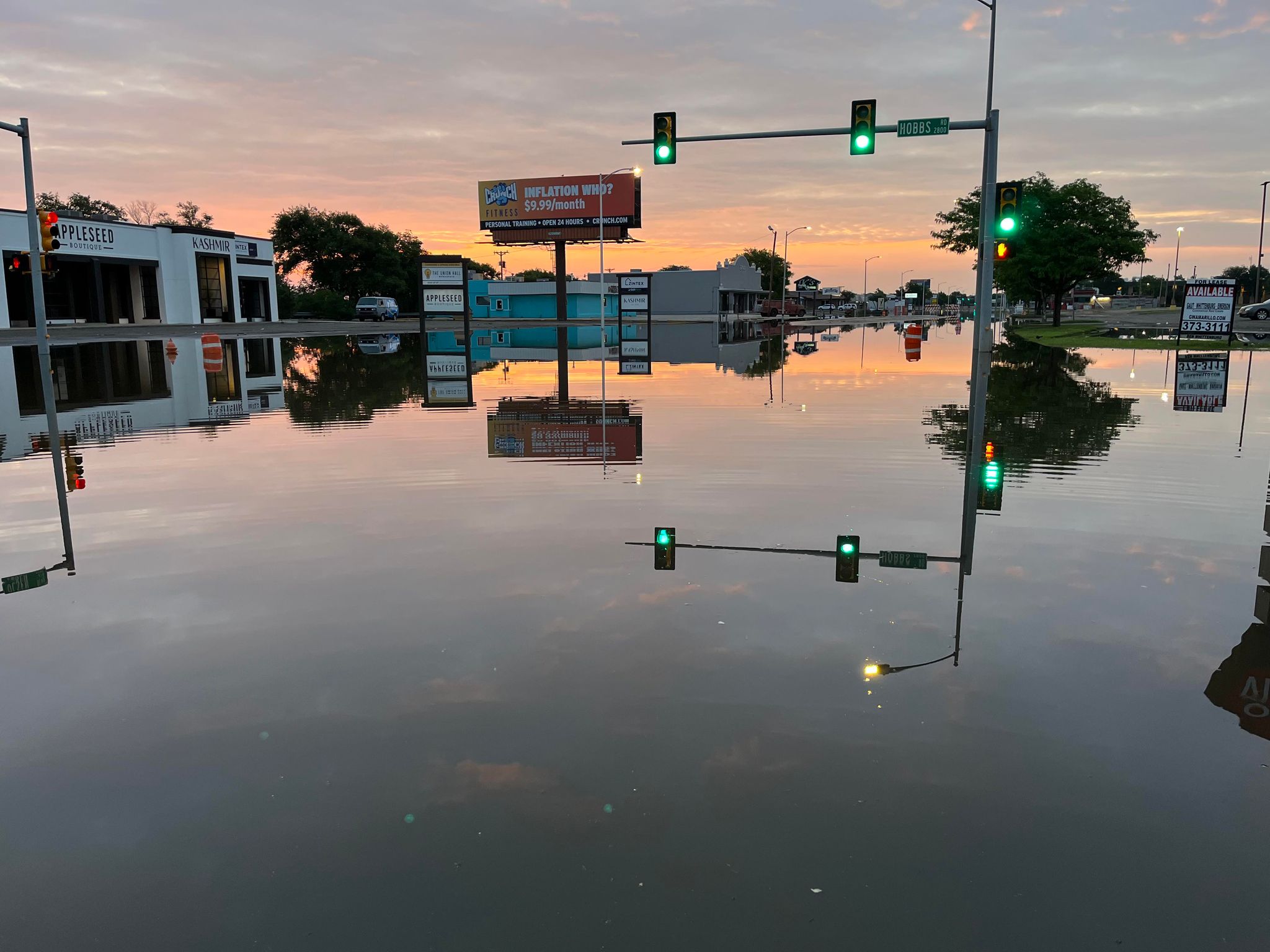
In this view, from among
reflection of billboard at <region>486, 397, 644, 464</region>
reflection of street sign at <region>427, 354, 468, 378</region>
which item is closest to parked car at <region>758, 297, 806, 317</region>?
reflection of street sign at <region>427, 354, 468, 378</region>

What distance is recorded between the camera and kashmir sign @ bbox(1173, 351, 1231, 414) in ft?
68.0

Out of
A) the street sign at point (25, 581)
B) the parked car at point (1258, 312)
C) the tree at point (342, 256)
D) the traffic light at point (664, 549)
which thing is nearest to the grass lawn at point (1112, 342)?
the parked car at point (1258, 312)

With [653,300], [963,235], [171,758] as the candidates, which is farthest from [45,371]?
[653,300]

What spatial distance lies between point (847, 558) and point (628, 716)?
3.89m

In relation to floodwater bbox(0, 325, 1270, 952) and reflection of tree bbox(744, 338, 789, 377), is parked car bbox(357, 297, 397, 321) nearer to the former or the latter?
reflection of tree bbox(744, 338, 789, 377)

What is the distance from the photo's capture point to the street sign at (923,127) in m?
23.2

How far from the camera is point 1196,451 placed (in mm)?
14656

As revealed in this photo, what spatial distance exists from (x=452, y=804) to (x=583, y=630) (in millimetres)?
2368

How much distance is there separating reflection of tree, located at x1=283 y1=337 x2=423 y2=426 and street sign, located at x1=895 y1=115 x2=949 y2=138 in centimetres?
1404

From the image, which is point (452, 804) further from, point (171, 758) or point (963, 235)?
point (963, 235)

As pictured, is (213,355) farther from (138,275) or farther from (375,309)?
(375,309)

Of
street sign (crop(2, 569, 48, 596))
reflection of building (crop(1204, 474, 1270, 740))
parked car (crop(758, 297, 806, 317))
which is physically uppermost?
parked car (crop(758, 297, 806, 317))

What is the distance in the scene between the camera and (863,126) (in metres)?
23.5

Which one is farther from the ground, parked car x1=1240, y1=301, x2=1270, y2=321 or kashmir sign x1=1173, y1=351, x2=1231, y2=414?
parked car x1=1240, y1=301, x2=1270, y2=321
